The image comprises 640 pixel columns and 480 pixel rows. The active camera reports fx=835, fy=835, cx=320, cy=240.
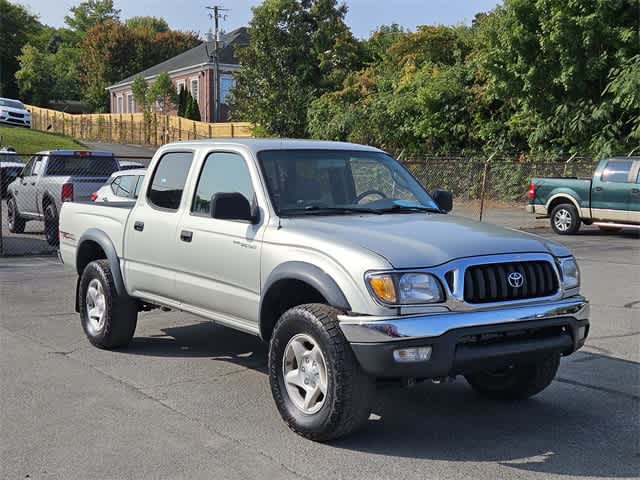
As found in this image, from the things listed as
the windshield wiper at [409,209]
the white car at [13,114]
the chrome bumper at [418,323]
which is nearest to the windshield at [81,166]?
the windshield wiper at [409,209]

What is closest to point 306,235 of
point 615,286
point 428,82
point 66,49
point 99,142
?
point 615,286

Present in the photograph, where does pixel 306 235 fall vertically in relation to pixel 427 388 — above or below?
above

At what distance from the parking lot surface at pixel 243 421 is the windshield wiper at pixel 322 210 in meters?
1.32

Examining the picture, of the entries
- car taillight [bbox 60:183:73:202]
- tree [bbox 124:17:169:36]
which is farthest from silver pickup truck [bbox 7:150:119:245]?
tree [bbox 124:17:169:36]

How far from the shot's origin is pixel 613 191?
62.4 ft

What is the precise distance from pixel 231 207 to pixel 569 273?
2.30 m

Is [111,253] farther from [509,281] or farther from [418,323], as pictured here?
[509,281]

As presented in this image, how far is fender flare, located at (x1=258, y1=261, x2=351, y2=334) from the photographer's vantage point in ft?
16.2

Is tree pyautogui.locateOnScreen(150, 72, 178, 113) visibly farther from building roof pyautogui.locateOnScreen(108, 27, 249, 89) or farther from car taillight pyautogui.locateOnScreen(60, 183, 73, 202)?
car taillight pyautogui.locateOnScreen(60, 183, 73, 202)

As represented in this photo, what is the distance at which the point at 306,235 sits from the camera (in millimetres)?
5355

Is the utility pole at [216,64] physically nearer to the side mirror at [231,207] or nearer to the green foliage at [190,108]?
the green foliage at [190,108]

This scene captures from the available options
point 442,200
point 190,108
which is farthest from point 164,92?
point 442,200

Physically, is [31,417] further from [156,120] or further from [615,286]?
[156,120]

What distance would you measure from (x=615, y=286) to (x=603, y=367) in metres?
4.94
